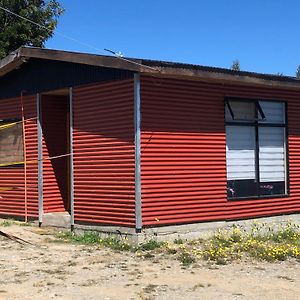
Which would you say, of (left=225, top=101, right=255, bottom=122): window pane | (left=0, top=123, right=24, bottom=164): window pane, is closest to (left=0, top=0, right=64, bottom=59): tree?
(left=0, top=123, right=24, bottom=164): window pane

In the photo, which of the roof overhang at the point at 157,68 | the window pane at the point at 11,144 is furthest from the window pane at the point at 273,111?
the window pane at the point at 11,144

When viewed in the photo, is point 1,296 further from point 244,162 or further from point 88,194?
point 244,162

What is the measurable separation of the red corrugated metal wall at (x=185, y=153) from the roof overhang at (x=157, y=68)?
339 millimetres

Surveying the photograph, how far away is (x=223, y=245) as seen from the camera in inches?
416

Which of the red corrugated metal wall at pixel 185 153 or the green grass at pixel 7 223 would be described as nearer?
the red corrugated metal wall at pixel 185 153

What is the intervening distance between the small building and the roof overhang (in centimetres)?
2

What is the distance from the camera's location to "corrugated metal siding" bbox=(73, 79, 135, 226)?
10.6 metres

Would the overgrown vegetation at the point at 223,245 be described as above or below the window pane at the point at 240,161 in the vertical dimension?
below

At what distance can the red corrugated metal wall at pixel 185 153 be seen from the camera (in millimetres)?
10609

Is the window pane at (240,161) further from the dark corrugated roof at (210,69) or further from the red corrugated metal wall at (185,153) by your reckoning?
the dark corrugated roof at (210,69)

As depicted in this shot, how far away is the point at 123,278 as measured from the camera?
7996mm

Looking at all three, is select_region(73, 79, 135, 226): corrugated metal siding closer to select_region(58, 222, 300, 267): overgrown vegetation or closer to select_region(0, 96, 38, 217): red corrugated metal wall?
select_region(58, 222, 300, 267): overgrown vegetation

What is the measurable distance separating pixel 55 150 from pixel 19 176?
1.12m

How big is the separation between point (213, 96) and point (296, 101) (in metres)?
2.73
